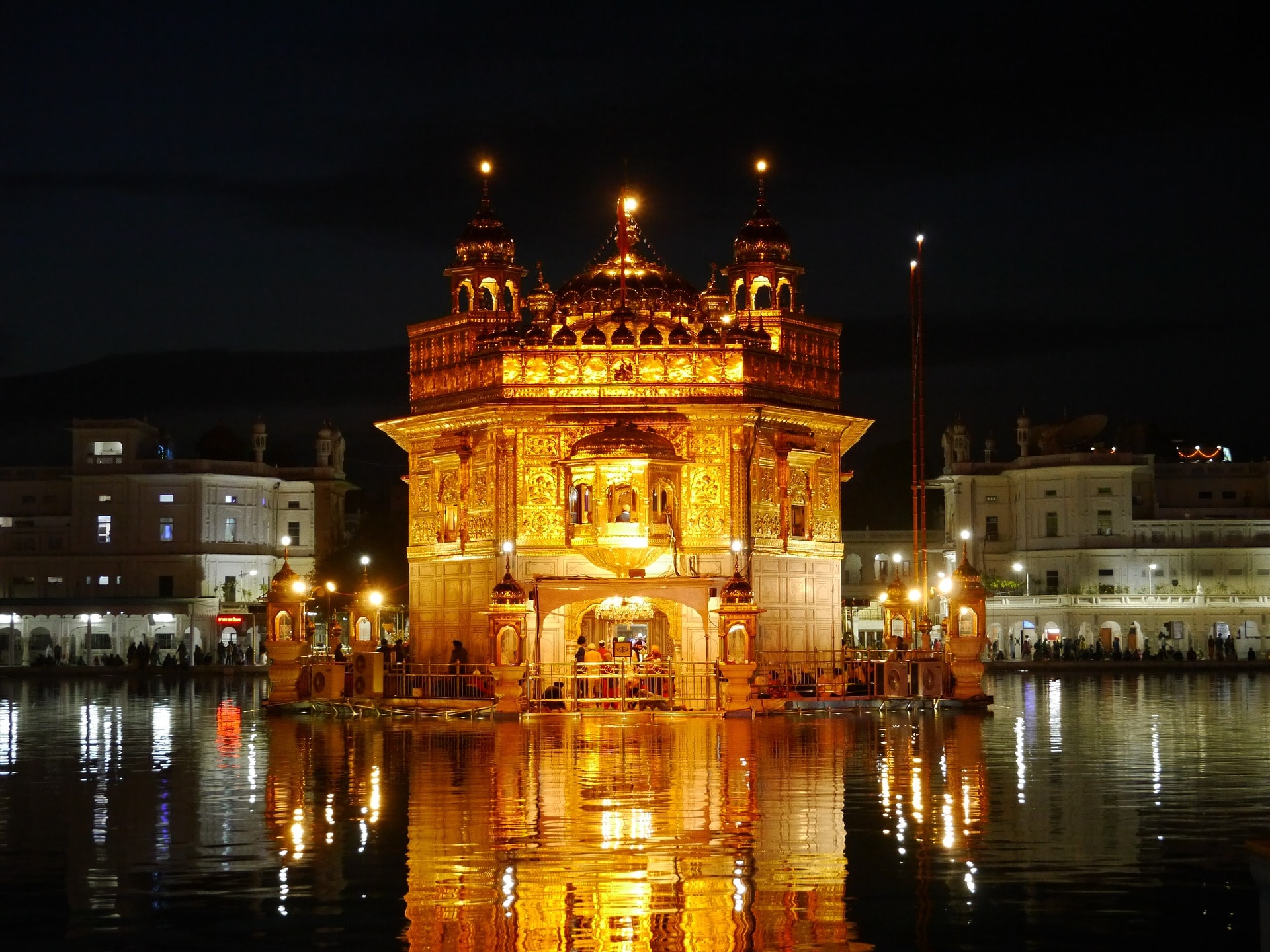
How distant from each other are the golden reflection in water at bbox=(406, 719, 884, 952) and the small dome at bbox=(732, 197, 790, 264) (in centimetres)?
2224

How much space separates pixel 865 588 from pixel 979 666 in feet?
177

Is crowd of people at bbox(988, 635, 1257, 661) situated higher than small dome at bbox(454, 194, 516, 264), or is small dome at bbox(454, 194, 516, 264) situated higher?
small dome at bbox(454, 194, 516, 264)

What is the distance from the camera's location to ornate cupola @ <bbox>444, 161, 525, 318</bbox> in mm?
47312

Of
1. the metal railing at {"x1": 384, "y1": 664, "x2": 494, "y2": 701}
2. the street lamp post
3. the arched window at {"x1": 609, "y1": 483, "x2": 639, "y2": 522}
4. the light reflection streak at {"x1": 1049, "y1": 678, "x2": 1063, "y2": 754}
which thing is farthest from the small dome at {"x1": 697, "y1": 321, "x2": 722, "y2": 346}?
the street lamp post

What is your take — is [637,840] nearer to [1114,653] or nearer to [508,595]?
[508,595]

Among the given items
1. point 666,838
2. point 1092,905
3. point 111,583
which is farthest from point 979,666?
point 111,583

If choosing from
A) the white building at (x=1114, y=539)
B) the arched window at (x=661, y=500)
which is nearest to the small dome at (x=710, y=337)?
the arched window at (x=661, y=500)

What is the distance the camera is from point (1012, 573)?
307ft

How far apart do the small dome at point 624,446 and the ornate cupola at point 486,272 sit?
6.92m

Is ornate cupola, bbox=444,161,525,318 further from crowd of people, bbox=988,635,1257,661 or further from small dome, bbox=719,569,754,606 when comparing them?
crowd of people, bbox=988,635,1257,661

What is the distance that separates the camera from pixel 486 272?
47.3 metres

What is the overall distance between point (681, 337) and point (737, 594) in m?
7.55

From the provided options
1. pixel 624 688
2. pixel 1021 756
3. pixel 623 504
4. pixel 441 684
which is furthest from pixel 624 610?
pixel 1021 756

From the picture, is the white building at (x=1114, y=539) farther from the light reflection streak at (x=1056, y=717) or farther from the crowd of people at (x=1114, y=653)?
the light reflection streak at (x=1056, y=717)
